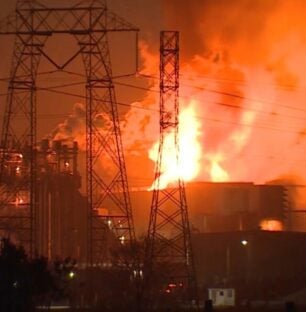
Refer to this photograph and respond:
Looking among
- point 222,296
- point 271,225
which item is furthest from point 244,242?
point 222,296

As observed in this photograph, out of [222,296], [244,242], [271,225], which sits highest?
[271,225]

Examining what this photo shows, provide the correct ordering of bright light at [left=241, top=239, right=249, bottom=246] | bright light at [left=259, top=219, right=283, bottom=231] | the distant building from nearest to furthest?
1. the distant building
2. bright light at [left=241, top=239, right=249, bottom=246]
3. bright light at [left=259, top=219, right=283, bottom=231]

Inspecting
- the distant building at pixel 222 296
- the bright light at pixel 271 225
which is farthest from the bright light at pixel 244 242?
the distant building at pixel 222 296

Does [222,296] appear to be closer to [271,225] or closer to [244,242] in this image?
[244,242]

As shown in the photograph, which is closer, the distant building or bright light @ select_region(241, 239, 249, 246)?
the distant building

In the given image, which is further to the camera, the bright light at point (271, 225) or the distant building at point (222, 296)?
the bright light at point (271, 225)

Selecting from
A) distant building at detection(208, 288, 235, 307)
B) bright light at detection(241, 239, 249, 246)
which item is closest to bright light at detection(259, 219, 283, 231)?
bright light at detection(241, 239, 249, 246)

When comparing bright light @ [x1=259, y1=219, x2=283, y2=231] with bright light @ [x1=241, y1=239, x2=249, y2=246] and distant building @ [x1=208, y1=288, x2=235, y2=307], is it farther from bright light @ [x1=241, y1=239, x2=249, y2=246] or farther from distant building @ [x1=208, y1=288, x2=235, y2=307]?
distant building @ [x1=208, y1=288, x2=235, y2=307]

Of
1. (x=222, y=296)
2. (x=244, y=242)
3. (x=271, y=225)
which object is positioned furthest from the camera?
(x=271, y=225)

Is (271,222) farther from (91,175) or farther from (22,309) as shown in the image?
(22,309)

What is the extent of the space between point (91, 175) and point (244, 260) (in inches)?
1454

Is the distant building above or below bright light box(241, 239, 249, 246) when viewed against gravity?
below

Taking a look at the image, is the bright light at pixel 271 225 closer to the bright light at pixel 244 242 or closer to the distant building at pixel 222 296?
the bright light at pixel 244 242

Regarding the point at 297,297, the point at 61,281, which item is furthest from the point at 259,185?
the point at 61,281
